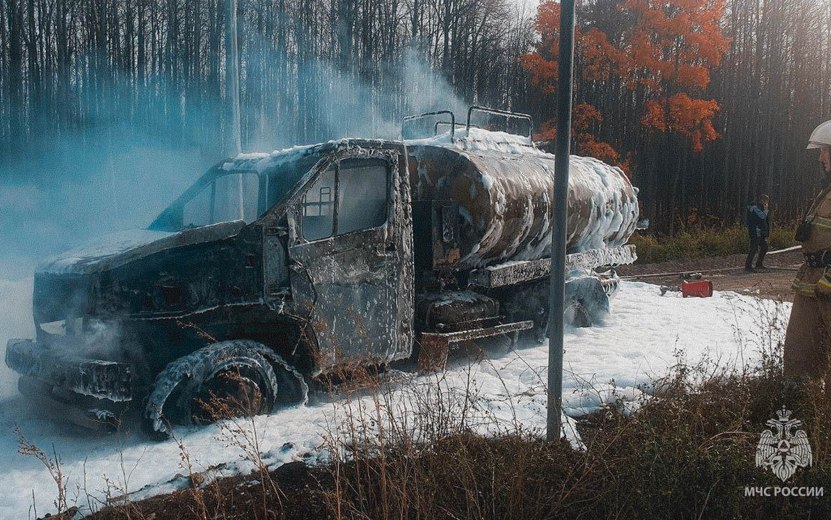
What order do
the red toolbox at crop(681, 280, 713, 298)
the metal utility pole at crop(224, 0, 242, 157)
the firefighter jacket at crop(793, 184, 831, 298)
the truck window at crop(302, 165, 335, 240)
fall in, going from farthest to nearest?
the metal utility pole at crop(224, 0, 242, 157) → the red toolbox at crop(681, 280, 713, 298) → the truck window at crop(302, 165, 335, 240) → the firefighter jacket at crop(793, 184, 831, 298)

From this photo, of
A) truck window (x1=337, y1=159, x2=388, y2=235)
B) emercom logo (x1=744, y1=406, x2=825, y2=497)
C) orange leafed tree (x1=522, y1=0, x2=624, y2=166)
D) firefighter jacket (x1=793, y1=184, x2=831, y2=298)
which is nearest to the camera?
emercom logo (x1=744, y1=406, x2=825, y2=497)

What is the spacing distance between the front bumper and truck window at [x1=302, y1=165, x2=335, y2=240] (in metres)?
1.83

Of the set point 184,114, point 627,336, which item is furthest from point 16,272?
point 627,336

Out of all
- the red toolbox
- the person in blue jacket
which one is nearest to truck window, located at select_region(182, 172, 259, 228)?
the red toolbox

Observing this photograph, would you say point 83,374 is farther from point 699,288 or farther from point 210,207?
point 699,288

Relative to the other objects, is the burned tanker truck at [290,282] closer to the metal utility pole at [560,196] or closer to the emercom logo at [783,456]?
the metal utility pole at [560,196]

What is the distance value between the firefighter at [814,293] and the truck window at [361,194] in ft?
11.1

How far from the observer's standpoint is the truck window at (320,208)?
5922 mm

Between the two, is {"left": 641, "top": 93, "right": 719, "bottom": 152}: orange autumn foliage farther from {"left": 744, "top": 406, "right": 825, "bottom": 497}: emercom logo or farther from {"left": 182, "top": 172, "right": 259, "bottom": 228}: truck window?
{"left": 744, "top": 406, "right": 825, "bottom": 497}: emercom logo

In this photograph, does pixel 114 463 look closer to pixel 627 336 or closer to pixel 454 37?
pixel 627 336

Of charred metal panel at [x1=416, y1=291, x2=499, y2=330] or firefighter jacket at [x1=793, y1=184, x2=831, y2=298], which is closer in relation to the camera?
firefighter jacket at [x1=793, y1=184, x2=831, y2=298]

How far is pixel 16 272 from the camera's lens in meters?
16.6

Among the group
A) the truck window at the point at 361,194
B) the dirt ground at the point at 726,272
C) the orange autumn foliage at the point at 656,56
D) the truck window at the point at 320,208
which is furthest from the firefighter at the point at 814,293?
the orange autumn foliage at the point at 656,56

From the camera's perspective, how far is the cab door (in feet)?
18.8
